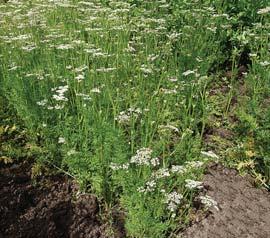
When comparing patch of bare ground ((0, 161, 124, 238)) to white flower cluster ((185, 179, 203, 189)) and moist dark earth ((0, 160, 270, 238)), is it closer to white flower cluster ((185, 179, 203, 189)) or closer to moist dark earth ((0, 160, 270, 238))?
moist dark earth ((0, 160, 270, 238))

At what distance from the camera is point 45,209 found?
3.65m

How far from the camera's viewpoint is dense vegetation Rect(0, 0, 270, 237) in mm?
3193

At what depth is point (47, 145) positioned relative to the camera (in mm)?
3900

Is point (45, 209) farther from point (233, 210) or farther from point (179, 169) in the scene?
point (233, 210)

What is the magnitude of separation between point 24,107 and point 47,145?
0.50 meters

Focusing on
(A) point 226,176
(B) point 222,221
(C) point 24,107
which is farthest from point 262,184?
(C) point 24,107

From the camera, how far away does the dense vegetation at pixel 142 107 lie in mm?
3193

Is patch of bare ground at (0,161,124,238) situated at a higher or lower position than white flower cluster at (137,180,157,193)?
lower

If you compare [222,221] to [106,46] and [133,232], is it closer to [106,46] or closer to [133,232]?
[133,232]

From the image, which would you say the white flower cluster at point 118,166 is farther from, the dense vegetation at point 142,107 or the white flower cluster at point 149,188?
the white flower cluster at point 149,188

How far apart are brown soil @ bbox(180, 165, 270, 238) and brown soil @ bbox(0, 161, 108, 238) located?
848 mm

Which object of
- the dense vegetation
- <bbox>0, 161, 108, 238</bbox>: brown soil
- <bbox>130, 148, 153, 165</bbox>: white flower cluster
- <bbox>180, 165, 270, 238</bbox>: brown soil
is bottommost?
<bbox>0, 161, 108, 238</bbox>: brown soil

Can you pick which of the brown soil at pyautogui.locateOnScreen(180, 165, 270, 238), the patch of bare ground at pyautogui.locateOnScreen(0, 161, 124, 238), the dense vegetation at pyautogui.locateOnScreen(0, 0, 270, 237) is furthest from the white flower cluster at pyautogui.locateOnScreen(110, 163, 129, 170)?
the brown soil at pyautogui.locateOnScreen(180, 165, 270, 238)

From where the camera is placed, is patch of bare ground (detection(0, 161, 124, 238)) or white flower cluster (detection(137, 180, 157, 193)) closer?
white flower cluster (detection(137, 180, 157, 193))
